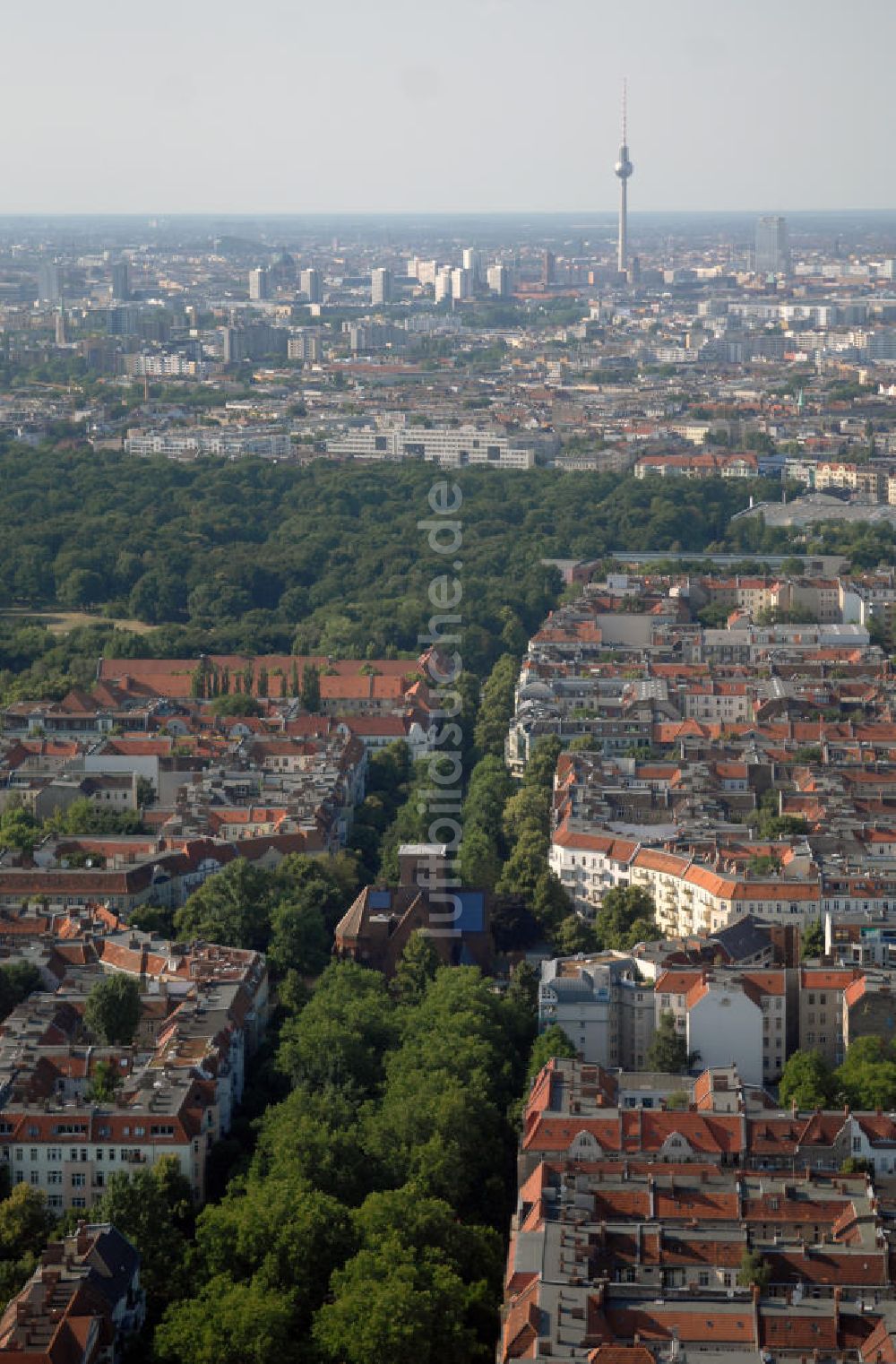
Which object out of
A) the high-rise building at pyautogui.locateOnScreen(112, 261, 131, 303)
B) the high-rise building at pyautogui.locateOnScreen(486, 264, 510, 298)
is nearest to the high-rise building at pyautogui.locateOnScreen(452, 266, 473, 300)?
the high-rise building at pyautogui.locateOnScreen(486, 264, 510, 298)

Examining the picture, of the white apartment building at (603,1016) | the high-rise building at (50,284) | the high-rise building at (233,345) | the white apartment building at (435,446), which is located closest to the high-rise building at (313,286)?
the high-rise building at (50,284)

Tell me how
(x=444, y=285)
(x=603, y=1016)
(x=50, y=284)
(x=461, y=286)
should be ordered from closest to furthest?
(x=603, y=1016)
(x=461, y=286)
(x=444, y=285)
(x=50, y=284)

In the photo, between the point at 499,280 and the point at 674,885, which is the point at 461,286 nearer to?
the point at 499,280

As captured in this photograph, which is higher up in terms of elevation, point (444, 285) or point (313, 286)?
point (313, 286)

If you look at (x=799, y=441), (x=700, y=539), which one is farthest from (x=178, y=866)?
(x=799, y=441)

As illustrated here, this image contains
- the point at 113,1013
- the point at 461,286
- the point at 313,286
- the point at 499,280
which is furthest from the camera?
the point at 499,280

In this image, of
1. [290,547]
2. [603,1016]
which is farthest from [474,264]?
[603,1016]
